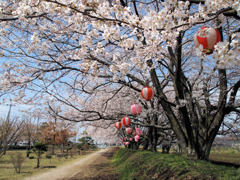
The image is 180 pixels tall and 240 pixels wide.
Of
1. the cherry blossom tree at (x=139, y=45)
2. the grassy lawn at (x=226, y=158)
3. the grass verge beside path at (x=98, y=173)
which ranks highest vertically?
the cherry blossom tree at (x=139, y=45)

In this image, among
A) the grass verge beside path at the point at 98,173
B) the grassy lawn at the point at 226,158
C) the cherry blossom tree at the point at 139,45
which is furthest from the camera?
the grassy lawn at the point at 226,158

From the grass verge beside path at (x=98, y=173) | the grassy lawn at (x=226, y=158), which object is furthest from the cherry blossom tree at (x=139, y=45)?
the grassy lawn at (x=226, y=158)

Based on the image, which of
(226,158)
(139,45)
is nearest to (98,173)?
(139,45)

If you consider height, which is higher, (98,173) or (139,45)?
(139,45)

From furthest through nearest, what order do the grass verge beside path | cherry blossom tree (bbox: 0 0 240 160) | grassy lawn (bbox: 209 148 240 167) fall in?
1. grassy lawn (bbox: 209 148 240 167)
2. the grass verge beside path
3. cherry blossom tree (bbox: 0 0 240 160)

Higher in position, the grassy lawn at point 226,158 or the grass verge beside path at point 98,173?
the grass verge beside path at point 98,173

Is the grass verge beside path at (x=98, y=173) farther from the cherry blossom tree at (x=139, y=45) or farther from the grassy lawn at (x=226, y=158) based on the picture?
the grassy lawn at (x=226, y=158)

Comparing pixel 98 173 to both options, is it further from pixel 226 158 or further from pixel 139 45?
pixel 226 158

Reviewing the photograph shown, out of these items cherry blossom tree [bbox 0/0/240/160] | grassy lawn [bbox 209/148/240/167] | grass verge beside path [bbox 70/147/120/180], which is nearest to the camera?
cherry blossom tree [bbox 0/0/240/160]

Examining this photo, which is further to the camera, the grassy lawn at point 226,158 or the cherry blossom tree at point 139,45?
the grassy lawn at point 226,158

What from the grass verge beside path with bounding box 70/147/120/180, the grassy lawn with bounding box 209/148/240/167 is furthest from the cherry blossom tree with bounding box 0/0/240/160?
the grassy lawn with bounding box 209/148/240/167

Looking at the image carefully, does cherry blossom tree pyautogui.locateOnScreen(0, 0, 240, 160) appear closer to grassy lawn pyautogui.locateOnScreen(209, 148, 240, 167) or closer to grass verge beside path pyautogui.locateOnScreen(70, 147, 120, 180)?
grass verge beside path pyautogui.locateOnScreen(70, 147, 120, 180)

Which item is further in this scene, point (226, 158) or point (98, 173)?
point (226, 158)

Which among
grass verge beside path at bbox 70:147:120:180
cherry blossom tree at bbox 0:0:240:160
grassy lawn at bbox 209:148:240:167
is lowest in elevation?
grassy lawn at bbox 209:148:240:167
